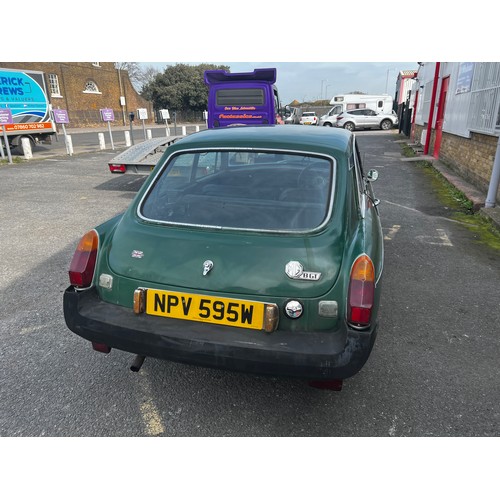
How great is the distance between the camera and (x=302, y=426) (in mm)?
2352

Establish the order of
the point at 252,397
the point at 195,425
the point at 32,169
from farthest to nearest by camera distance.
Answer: the point at 32,169, the point at 252,397, the point at 195,425

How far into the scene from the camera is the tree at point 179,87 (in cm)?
5091

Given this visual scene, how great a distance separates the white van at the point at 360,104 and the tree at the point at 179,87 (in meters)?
23.2

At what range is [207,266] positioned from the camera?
2.26 m

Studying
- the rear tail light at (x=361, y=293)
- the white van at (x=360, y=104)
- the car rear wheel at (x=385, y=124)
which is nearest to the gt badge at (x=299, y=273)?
the rear tail light at (x=361, y=293)

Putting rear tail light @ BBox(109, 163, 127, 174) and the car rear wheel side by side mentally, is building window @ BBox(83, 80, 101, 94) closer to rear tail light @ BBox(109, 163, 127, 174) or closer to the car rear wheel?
the car rear wheel

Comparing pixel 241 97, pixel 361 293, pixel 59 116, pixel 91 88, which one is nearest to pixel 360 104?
pixel 59 116

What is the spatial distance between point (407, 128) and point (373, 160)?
37.9 ft

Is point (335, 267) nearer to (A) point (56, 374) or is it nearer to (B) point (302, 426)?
(B) point (302, 426)

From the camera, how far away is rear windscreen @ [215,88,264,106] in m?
11.0

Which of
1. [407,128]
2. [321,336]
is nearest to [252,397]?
[321,336]

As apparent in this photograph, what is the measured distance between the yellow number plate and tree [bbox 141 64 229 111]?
53090 mm

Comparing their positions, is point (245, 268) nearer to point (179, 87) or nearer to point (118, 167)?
point (118, 167)

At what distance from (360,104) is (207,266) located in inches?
1394
